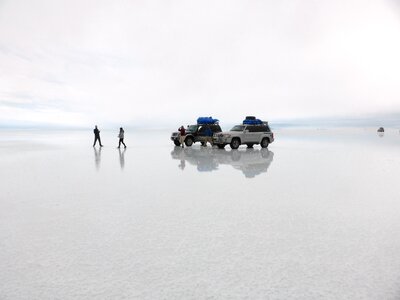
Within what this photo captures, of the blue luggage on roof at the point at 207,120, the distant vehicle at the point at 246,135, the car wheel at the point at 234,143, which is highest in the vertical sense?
the blue luggage on roof at the point at 207,120

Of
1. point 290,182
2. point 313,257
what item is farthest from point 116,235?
point 290,182

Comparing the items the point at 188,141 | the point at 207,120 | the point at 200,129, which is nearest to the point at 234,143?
the point at 200,129

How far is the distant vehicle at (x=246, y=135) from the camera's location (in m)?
27.0

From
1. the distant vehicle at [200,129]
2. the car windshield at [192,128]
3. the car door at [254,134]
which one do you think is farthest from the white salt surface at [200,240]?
the car windshield at [192,128]

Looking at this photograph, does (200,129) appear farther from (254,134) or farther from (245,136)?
(254,134)

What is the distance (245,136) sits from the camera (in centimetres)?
2767

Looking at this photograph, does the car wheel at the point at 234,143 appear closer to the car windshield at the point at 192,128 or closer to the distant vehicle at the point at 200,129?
the distant vehicle at the point at 200,129

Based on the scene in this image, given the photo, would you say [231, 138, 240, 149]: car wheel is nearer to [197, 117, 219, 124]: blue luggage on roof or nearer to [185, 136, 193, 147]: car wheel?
[197, 117, 219, 124]: blue luggage on roof

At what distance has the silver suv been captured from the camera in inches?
1061

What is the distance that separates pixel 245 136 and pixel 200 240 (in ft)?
74.5

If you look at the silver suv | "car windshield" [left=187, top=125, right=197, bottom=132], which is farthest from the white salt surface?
"car windshield" [left=187, top=125, right=197, bottom=132]

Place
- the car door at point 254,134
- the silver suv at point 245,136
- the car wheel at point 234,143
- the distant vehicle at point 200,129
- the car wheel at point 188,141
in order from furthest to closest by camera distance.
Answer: the car wheel at point 188,141 → the distant vehicle at point 200,129 → the car door at point 254,134 → the car wheel at point 234,143 → the silver suv at point 245,136

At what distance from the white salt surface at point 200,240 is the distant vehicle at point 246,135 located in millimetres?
16255

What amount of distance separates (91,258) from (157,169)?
32.0 feet
